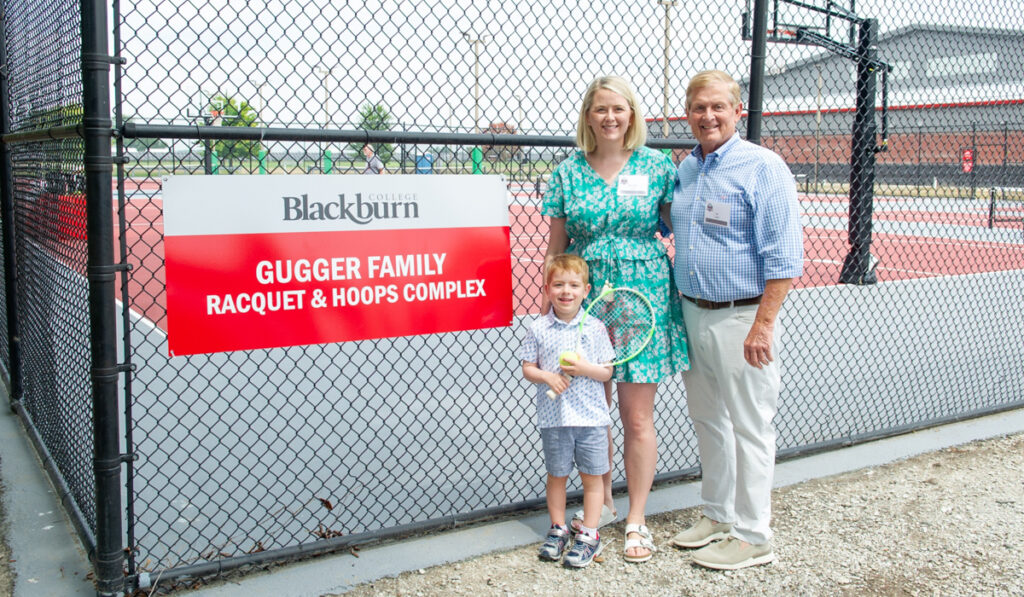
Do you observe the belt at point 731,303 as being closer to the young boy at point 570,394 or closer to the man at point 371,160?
the young boy at point 570,394

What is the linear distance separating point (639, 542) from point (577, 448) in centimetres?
47

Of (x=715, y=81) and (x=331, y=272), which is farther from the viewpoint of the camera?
(x=331, y=272)

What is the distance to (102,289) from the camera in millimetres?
2977

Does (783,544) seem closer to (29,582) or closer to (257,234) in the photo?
(257,234)

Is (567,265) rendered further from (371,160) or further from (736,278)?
(371,160)

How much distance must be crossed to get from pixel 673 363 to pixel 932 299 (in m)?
7.92

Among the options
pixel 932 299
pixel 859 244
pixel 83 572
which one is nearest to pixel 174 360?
pixel 83 572

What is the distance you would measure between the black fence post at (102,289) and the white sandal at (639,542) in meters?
1.95

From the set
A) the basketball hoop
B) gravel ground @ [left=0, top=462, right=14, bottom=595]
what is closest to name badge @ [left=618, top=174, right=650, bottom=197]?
gravel ground @ [left=0, top=462, right=14, bottom=595]

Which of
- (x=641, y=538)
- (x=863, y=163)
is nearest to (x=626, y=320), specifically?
(x=641, y=538)

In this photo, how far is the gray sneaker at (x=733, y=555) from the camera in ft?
11.4

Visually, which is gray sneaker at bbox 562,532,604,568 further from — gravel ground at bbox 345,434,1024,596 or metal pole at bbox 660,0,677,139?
metal pole at bbox 660,0,677,139

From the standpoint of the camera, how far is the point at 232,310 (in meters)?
3.23

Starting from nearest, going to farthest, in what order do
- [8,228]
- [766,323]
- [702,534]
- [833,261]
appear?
[766,323] < [702,534] < [8,228] < [833,261]
